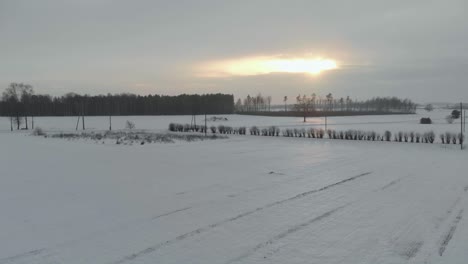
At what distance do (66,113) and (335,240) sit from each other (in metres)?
132

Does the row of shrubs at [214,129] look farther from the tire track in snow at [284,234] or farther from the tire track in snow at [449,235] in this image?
the tire track in snow at [449,235]

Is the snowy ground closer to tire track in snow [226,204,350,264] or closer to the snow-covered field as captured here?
the snow-covered field

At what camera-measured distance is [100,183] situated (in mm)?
14922

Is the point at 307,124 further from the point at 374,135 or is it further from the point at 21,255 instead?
the point at 21,255

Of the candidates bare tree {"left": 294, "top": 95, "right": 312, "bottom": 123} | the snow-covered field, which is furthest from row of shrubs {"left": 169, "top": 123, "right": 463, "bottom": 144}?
bare tree {"left": 294, "top": 95, "right": 312, "bottom": 123}

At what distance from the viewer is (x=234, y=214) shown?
10289mm

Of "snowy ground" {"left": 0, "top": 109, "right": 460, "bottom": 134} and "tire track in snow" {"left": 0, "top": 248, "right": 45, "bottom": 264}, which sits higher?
"snowy ground" {"left": 0, "top": 109, "right": 460, "bottom": 134}

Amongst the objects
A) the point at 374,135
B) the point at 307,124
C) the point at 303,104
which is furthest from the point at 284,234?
the point at 303,104

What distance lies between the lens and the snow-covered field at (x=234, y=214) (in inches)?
295

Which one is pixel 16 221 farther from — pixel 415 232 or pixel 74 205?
pixel 415 232

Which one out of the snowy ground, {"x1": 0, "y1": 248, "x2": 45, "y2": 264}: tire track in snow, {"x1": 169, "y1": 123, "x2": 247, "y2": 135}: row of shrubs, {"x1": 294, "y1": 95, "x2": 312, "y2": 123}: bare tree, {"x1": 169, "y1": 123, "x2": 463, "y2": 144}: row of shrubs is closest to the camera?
{"x1": 0, "y1": 248, "x2": 45, "y2": 264}: tire track in snow

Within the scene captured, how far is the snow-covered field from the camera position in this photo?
24.6 ft

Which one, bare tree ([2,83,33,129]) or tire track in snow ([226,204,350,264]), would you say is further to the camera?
bare tree ([2,83,33,129])

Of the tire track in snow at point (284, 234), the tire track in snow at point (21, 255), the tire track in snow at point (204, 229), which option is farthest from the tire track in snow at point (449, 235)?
the tire track in snow at point (21, 255)
